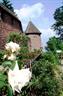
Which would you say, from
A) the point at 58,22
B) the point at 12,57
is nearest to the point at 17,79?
the point at 12,57

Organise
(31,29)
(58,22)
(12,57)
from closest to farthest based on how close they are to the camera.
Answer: (12,57) < (31,29) < (58,22)

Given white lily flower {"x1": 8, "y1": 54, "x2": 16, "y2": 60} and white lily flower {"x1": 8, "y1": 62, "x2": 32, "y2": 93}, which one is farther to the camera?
white lily flower {"x1": 8, "y1": 54, "x2": 16, "y2": 60}

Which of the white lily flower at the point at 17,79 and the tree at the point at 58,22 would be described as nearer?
the white lily flower at the point at 17,79

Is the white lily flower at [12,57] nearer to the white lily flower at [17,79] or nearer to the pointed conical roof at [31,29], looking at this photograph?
the white lily flower at [17,79]

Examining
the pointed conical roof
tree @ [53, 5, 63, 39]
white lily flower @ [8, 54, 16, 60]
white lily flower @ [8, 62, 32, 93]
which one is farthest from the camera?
tree @ [53, 5, 63, 39]

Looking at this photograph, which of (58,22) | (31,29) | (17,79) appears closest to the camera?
(17,79)

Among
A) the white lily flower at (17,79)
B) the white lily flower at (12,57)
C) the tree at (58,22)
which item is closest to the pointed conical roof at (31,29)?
the tree at (58,22)

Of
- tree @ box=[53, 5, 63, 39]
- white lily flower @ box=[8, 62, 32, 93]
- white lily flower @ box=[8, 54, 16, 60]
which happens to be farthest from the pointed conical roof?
white lily flower @ box=[8, 62, 32, 93]

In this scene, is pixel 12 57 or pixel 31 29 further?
pixel 31 29

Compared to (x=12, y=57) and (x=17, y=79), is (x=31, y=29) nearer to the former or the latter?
(x=12, y=57)

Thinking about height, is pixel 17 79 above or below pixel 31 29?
above

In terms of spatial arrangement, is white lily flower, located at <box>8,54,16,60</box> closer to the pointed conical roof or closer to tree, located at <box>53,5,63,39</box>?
the pointed conical roof

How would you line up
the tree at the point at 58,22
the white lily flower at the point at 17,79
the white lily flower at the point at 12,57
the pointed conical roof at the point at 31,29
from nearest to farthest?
the white lily flower at the point at 17,79 → the white lily flower at the point at 12,57 → the pointed conical roof at the point at 31,29 → the tree at the point at 58,22

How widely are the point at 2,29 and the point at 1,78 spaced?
2497 centimetres
